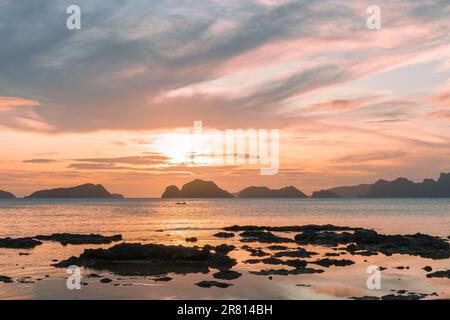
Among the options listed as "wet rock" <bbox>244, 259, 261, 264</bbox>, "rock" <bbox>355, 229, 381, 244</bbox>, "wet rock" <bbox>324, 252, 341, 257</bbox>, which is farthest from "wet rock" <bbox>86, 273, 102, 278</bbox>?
"rock" <bbox>355, 229, 381, 244</bbox>

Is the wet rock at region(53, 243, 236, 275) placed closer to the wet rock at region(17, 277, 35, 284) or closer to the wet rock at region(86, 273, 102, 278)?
the wet rock at region(86, 273, 102, 278)

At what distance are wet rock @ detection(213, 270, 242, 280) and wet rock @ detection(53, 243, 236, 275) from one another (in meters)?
3.62

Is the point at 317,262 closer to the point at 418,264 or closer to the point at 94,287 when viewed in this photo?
the point at 418,264

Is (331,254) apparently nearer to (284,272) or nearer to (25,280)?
(284,272)

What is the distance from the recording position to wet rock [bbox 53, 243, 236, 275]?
5103 cm

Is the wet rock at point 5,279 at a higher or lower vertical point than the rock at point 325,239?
higher

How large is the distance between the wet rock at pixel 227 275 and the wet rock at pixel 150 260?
3.62 meters

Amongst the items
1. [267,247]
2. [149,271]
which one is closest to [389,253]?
→ [267,247]

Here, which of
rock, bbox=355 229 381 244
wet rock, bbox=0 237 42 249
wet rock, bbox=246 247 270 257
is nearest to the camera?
wet rock, bbox=246 247 270 257

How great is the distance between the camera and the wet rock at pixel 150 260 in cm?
5103

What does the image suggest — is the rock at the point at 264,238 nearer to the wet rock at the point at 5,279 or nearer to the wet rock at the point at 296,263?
the wet rock at the point at 296,263

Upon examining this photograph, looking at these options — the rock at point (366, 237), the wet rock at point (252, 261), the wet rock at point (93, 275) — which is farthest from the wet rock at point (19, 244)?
the rock at point (366, 237)
